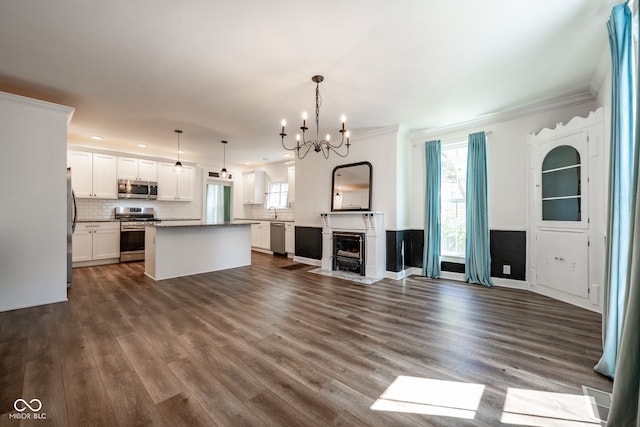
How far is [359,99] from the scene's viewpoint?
12.3 ft

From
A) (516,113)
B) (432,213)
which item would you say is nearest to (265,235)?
(432,213)

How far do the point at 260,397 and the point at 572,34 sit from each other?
4.00m

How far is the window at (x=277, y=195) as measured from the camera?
8062 mm

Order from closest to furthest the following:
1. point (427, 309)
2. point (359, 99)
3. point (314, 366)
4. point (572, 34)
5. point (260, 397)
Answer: point (260, 397), point (314, 366), point (572, 34), point (427, 309), point (359, 99)

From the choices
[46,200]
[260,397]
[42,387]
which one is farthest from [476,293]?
[46,200]

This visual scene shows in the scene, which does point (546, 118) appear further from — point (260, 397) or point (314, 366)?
point (260, 397)

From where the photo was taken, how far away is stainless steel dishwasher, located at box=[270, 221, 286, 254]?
7.29 m

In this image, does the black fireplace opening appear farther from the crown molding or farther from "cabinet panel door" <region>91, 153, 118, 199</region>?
"cabinet panel door" <region>91, 153, 118, 199</region>

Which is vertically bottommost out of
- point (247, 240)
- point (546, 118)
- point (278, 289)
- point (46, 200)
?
point (278, 289)

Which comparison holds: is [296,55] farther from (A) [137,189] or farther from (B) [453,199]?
(A) [137,189]

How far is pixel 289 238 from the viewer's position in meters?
7.09

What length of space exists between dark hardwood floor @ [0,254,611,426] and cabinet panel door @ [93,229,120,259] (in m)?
2.43

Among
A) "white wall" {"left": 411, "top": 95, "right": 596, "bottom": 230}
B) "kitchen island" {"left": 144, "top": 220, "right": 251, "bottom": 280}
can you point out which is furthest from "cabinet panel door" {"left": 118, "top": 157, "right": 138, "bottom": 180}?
"white wall" {"left": 411, "top": 95, "right": 596, "bottom": 230}

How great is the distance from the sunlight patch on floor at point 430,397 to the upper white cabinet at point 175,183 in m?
7.05
